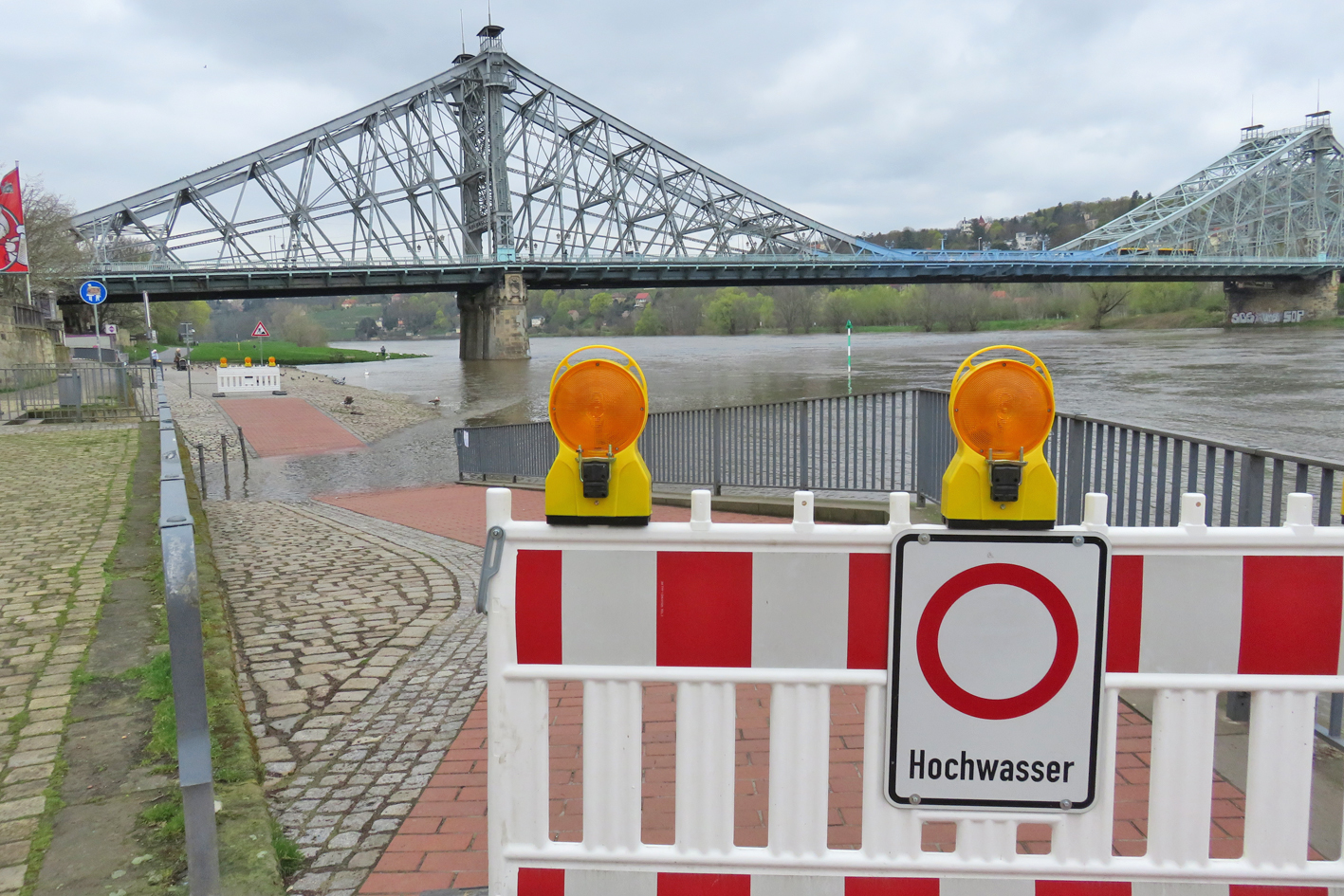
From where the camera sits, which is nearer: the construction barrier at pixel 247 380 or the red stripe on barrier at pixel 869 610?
the red stripe on barrier at pixel 869 610

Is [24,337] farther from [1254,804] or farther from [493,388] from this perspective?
[1254,804]

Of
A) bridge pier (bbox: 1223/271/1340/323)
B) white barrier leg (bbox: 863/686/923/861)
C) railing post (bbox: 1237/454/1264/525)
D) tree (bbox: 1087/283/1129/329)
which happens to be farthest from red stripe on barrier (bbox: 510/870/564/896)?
tree (bbox: 1087/283/1129/329)

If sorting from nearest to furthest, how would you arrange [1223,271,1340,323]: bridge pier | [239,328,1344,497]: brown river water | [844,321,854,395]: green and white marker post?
1. [239,328,1344,497]: brown river water
2. [844,321,854,395]: green and white marker post
3. [1223,271,1340,323]: bridge pier

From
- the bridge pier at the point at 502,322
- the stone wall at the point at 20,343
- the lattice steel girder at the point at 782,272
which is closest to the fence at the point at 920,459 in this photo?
the stone wall at the point at 20,343

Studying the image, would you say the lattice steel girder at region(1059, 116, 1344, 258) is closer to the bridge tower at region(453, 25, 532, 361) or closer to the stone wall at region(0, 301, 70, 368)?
the bridge tower at region(453, 25, 532, 361)

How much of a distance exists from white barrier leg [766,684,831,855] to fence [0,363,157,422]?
65.0 ft

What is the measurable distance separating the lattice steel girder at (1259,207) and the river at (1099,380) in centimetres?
1276

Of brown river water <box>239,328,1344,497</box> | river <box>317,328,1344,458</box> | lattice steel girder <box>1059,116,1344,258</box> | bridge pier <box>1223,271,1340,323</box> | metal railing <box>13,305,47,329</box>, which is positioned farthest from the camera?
lattice steel girder <box>1059,116,1344,258</box>

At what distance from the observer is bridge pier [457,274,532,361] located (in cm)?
6347

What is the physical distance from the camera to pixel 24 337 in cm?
3105

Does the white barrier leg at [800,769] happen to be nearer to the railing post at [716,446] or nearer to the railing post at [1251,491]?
the railing post at [1251,491]

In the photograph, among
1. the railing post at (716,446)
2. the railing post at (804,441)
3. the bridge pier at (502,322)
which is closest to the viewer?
the railing post at (804,441)

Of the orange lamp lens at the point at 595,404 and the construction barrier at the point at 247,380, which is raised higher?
the orange lamp lens at the point at 595,404

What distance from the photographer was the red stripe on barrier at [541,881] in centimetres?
203
